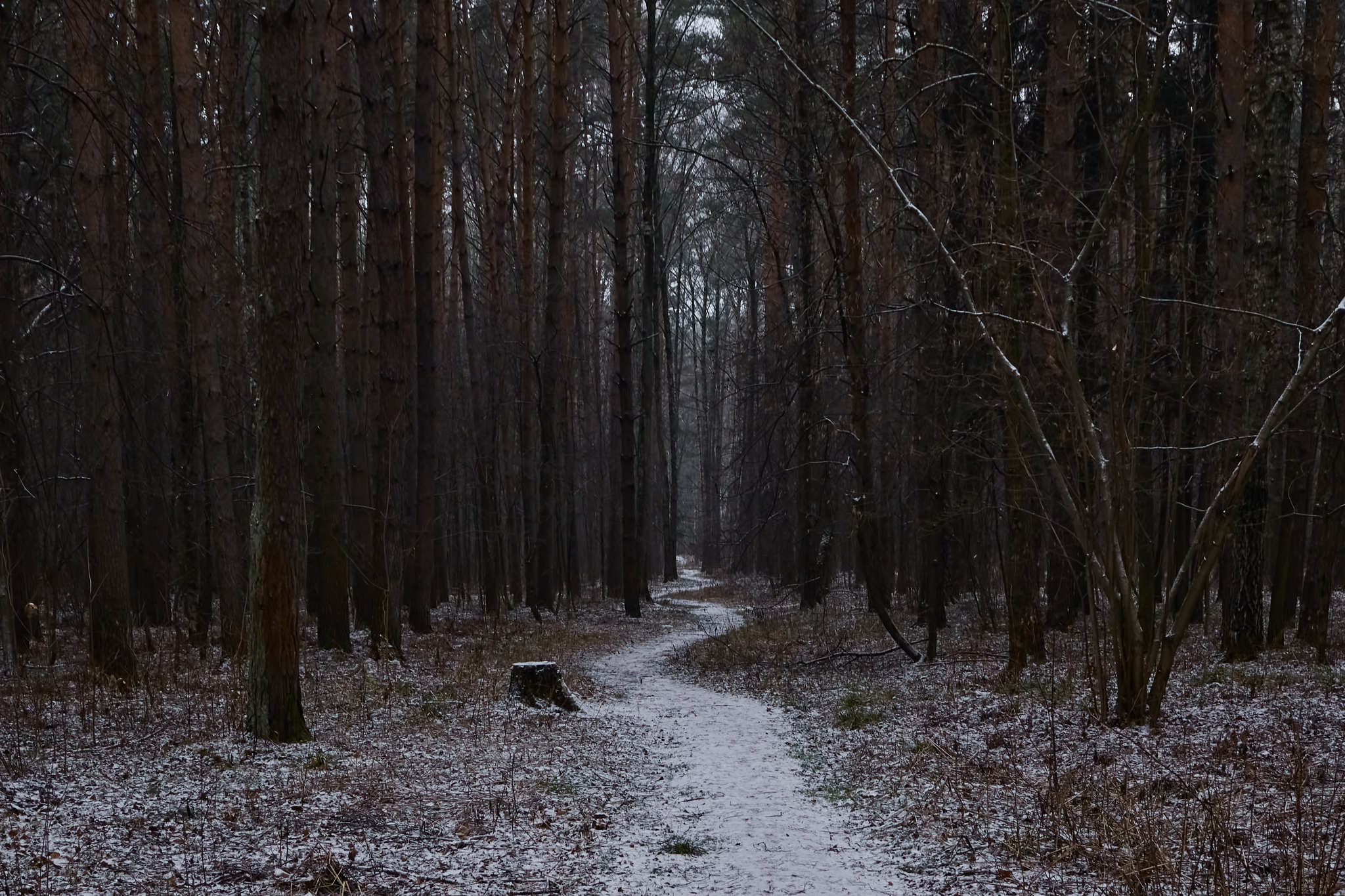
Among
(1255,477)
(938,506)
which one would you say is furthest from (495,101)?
(1255,477)

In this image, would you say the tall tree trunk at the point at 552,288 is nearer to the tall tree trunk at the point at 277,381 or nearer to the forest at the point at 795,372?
the forest at the point at 795,372

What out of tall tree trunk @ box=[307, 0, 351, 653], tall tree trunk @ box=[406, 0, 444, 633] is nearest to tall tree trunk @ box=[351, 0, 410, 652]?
tall tree trunk @ box=[307, 0, 351, 653]

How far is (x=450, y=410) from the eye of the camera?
91.8 feet

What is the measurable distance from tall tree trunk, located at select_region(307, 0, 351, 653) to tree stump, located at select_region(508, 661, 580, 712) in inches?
140

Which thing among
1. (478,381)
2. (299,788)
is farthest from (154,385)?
(299,788)

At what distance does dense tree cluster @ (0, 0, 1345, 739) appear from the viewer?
7.78 metres

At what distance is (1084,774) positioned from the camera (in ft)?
21.6

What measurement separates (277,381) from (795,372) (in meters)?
10.6

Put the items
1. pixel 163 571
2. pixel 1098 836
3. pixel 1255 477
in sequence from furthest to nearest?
pixel 163 571 < pixel 1255 477 < pixel 1098 836

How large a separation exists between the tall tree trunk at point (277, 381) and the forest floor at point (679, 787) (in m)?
0.53

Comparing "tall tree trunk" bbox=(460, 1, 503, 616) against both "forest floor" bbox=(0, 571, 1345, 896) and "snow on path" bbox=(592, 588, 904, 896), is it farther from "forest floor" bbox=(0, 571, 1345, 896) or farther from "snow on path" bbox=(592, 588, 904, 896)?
"snow on path" bbox=(592, 588, 904, 896)

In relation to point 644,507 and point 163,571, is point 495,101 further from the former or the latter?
point 163,571

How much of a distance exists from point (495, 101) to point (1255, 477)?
954 inches

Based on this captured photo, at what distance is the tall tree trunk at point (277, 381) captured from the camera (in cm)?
752
